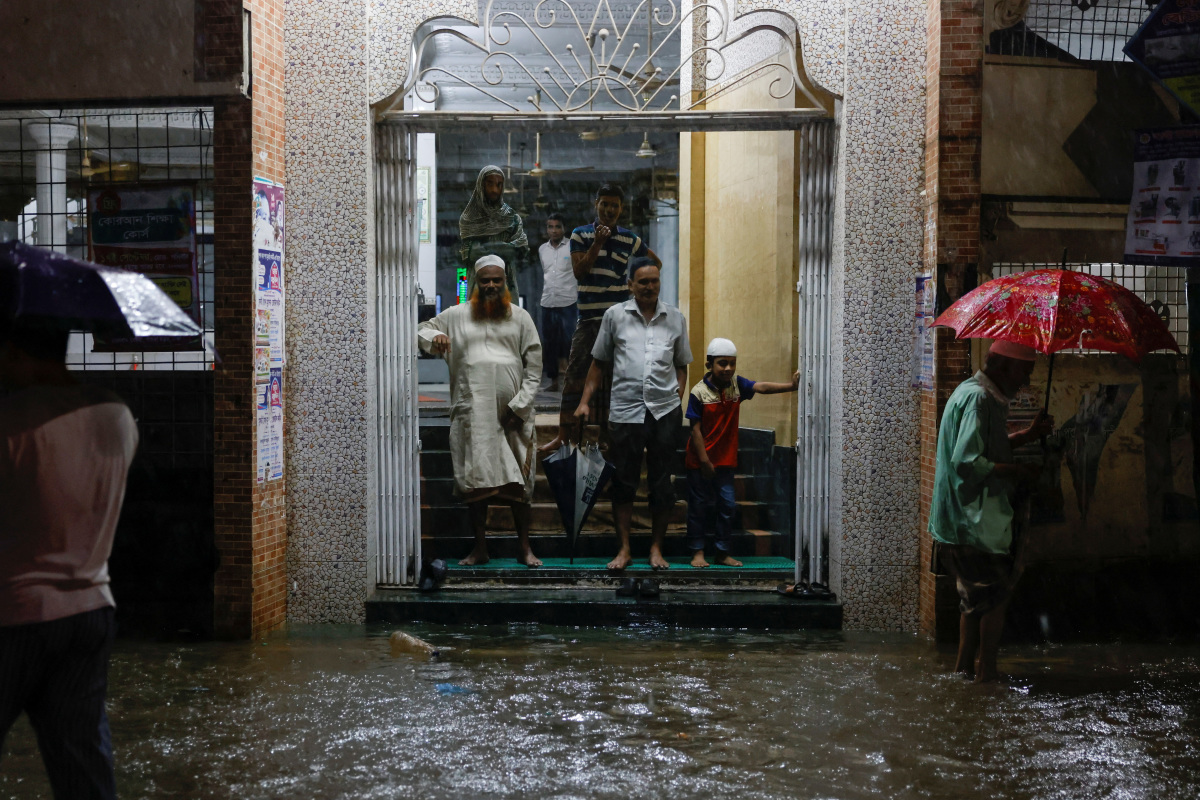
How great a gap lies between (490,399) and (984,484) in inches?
147

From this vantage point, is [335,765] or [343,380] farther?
[343,380]

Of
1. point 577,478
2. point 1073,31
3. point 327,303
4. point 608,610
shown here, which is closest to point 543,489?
point 577,478

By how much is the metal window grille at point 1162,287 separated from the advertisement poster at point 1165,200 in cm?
20

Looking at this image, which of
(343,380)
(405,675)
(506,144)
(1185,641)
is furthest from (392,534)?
(1185,641)

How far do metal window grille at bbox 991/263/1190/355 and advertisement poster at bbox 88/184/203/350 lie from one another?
17.2 feet

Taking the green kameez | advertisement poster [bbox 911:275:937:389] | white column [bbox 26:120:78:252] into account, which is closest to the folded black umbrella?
advertisement poster [bbox 911:275:937:389]

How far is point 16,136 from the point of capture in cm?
1051

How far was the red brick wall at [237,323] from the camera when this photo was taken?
22.4 ft

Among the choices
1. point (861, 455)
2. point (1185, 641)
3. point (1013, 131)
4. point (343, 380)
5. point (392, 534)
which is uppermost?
point (1013, 131)

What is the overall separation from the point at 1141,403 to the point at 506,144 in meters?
5.52

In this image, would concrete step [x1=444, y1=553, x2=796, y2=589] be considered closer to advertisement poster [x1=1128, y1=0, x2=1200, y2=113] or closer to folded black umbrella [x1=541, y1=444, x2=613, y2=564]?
folded black umbrella [x1=541, y1=444, x2=613, y2=564]

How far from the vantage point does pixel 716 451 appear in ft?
26.6

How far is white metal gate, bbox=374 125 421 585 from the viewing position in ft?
24.8

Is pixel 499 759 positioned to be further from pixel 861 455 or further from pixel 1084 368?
pixel 1084 368
